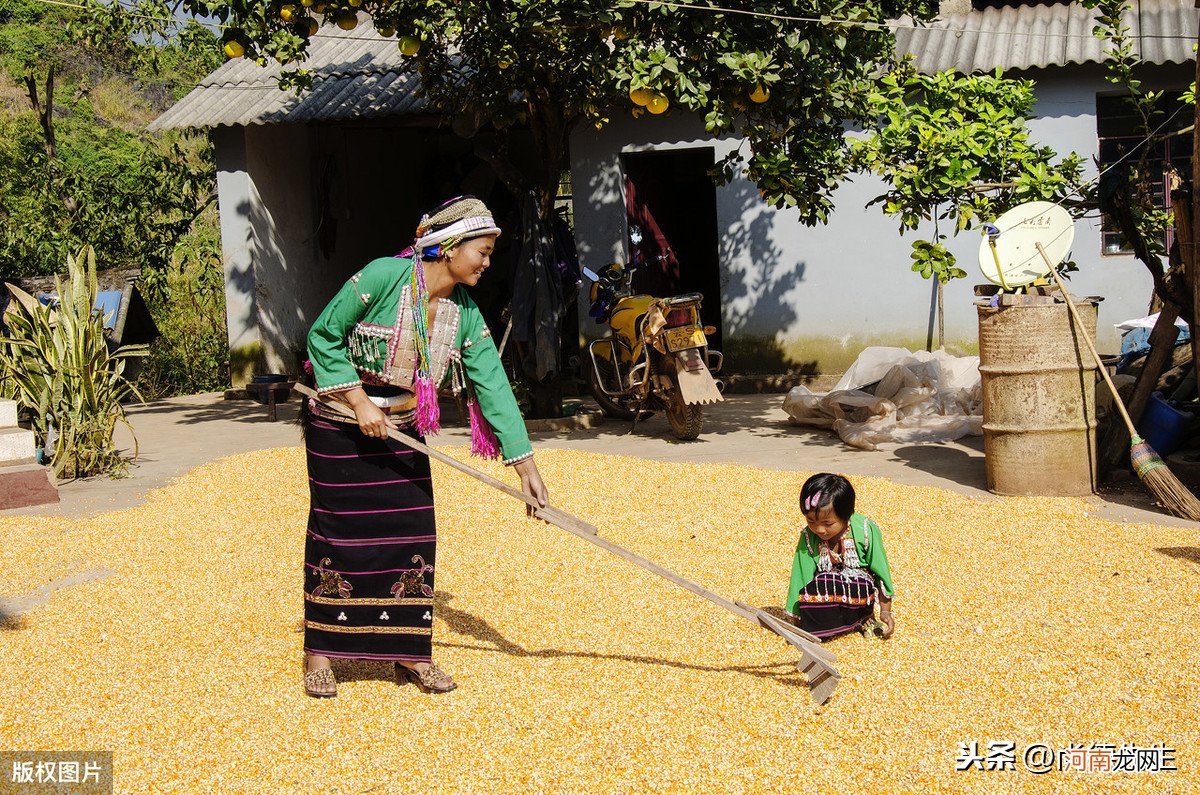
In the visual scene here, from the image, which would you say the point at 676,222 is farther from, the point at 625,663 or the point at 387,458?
the point at 387,458

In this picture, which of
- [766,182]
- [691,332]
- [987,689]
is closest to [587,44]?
[766,182]

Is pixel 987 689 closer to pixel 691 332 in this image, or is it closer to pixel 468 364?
pixel 468 364

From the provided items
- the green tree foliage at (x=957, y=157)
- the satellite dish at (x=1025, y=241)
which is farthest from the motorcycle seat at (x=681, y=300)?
the satellite dish at (x=1025, y=241)

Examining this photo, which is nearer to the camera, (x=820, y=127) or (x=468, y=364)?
(x=468, y=364)

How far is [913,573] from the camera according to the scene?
17.0 feet

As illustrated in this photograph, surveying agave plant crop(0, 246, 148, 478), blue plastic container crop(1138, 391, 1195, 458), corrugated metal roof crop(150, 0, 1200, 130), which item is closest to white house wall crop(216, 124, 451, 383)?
corrugated metal roof crop(150, 0, 1200, 130)

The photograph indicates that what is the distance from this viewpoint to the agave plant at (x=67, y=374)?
7.94 m

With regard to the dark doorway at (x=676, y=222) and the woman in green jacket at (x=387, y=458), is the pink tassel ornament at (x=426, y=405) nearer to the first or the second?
the woman in green jacket at (x=387, y=458)

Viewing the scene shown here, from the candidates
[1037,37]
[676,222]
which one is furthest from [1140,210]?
[676,222]

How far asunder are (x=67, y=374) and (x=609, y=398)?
410cm

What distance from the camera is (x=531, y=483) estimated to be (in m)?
4.00

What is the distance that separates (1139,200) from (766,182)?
238 centimetres

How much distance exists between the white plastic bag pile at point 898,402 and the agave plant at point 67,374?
500 cm

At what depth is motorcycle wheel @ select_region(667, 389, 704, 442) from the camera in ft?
28.7
